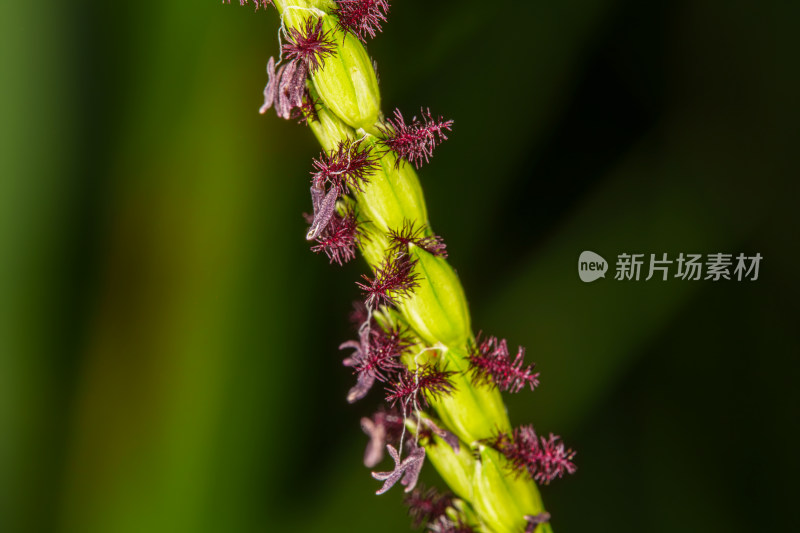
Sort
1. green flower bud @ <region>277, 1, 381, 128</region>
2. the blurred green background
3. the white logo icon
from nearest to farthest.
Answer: green flower bud @ <region>277, 1, 381, 128</region> → the blurred green background → the white logo icon

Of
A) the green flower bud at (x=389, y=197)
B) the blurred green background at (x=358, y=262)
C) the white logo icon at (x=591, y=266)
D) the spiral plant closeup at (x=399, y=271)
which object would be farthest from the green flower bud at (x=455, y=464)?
the white logo icon at (x=591, y=266)

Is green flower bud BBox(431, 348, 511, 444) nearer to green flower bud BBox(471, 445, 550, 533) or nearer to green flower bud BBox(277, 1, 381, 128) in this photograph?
green flower bud BBox(471, 445, 550, 533)

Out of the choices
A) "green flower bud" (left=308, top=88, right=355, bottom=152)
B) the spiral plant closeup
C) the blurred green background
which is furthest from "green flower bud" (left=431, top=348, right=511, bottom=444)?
the blurred green background

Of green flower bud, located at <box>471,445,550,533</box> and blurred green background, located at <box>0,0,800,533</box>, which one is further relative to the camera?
blurred green background, located at <box>0,0,800,533</box>

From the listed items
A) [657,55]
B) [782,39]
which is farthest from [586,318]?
[782,39]

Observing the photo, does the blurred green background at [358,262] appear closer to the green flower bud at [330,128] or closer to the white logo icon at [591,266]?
the white logo icon at [591,266]

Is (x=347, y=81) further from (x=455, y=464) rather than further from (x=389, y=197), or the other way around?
(x=455, y=464)
